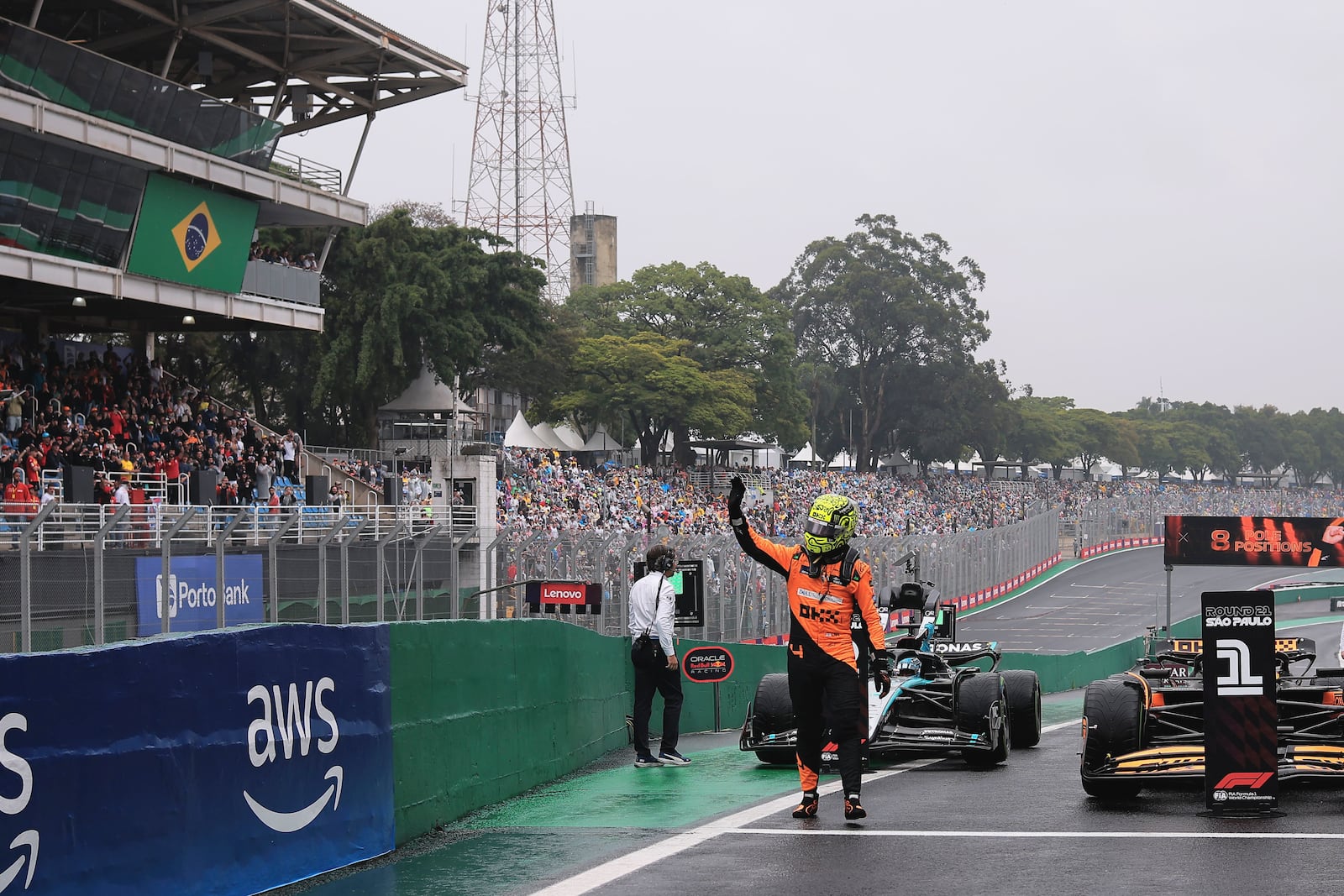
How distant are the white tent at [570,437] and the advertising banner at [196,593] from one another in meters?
53.0

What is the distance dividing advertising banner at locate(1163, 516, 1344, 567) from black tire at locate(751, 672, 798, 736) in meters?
26.6

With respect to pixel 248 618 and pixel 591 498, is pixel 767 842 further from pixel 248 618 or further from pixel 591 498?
pixel 591 498

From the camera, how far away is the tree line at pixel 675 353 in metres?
49.6

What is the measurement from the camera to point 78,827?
597cm

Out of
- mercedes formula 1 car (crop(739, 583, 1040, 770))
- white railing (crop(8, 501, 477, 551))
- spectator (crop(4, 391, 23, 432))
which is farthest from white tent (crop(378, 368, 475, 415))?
mercedes formula 1 car (crop(739, 583, 1040, 770))

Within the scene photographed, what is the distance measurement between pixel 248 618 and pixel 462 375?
126ft

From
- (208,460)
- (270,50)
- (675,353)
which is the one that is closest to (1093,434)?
(675,353)

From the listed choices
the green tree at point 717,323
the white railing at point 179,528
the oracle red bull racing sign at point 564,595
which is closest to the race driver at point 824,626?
the oracle red bull racing sign at point 564,595

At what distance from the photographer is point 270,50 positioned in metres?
37.0

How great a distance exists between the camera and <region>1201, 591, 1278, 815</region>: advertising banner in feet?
29.5

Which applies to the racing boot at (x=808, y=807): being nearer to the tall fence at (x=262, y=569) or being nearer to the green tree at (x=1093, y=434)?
the tall fence at (x=262, y=569)

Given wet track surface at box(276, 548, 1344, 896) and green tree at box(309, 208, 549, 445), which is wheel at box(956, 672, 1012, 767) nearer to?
wet track surface at box(276, 548, 1344, 896)

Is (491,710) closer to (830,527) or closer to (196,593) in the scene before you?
(830,527)

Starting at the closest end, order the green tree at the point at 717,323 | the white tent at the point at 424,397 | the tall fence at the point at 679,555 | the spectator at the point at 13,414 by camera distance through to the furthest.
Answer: the tall fence at the point at 679,555 < the spectator at the point at 13,414 < the white tent at the point at 424,397 < the green tree at the point at 717,323
